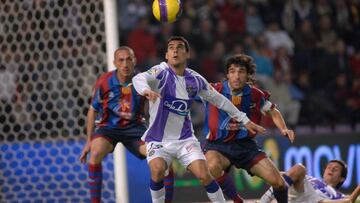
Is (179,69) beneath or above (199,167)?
above

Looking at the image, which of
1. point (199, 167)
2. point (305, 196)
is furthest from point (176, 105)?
point (305, 196)

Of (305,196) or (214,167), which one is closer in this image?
(214,167)

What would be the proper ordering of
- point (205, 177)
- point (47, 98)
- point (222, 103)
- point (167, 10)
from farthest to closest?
point (47, 98)
point (167, 10)
point (222, 103)
point (205, 177)

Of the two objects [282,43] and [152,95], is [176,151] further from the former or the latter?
[282,43]

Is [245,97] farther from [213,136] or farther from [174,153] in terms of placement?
[174,153]

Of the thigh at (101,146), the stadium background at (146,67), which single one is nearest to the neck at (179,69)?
the thigh at (101,146)

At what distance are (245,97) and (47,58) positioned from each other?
11.0 feet

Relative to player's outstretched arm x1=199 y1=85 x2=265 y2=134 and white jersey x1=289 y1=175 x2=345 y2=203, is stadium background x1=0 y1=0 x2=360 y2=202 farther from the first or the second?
player's outstretched arm x1=199 y1=85 x2=265 y2=134

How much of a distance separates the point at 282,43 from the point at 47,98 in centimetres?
518

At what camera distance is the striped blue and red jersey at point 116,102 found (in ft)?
30.7

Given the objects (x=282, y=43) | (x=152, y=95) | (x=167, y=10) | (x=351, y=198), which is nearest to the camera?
(x=152, y=95)

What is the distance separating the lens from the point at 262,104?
8664 millimetres

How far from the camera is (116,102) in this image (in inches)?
368

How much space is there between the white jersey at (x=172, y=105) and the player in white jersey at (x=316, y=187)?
1.15m
